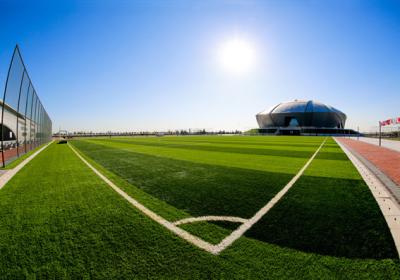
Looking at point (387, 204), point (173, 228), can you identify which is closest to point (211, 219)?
point (173, 228)

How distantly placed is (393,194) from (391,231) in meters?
3.12

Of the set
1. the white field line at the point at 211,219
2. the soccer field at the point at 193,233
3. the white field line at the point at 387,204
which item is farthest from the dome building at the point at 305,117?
the white field line at the point at 211,219

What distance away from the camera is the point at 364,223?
4.19 m

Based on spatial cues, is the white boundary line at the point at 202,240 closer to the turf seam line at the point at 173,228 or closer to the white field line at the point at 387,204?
the turf seam line at the point at 173,228

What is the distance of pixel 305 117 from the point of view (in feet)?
378

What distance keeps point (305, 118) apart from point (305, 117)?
73cm

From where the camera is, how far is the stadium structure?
110m

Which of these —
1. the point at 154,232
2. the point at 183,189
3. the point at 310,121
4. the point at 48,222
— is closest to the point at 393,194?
the point at 183,189

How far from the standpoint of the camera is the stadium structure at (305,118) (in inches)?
4326

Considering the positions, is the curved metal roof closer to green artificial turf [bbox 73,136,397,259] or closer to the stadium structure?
the stadium structure

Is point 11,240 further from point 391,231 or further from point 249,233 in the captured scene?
point 391,231

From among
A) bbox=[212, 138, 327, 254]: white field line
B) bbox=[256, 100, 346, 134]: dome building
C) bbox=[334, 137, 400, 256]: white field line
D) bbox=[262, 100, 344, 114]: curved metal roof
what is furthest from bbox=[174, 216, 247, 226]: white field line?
bbox=[262, 100, 344, 114]: curved metal roof

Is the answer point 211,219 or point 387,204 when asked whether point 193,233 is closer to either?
point 211,219

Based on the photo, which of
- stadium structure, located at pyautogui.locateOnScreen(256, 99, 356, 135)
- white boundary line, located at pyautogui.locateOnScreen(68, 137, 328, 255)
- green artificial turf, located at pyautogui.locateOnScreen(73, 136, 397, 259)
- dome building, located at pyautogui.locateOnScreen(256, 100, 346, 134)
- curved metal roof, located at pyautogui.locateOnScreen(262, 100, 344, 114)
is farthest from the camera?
curved metal roof, located at pyautogui.locateOnScreen(262, 100, 344, 114)
